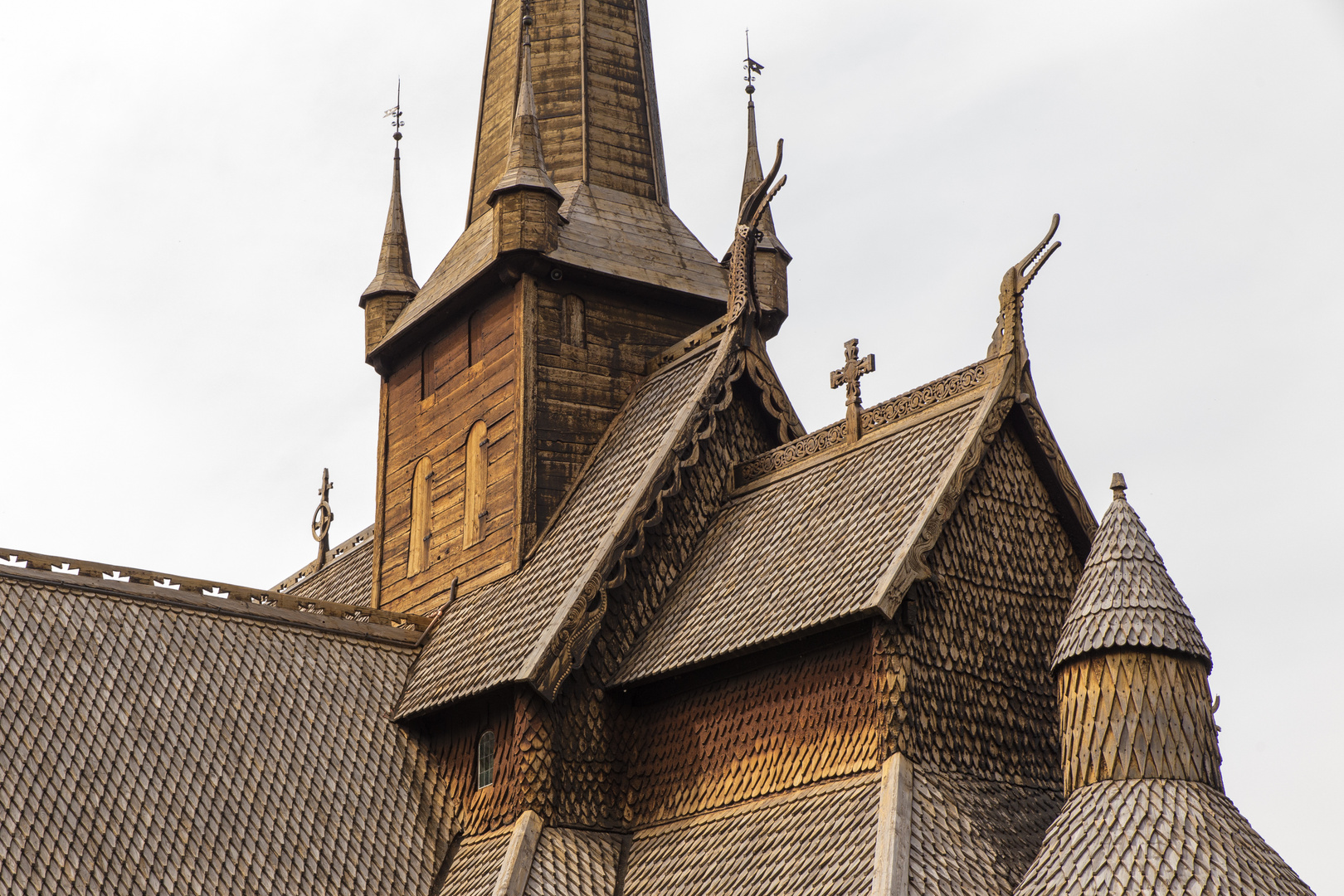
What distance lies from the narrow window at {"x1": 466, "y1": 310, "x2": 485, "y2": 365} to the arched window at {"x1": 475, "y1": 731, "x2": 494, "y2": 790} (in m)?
6.00

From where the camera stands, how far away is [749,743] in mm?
17531

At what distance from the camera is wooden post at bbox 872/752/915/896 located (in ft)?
47.7

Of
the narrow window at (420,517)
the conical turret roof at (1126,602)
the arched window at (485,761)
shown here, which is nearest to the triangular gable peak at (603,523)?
the arched window at (485,761)

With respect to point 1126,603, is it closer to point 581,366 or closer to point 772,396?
point 772,396

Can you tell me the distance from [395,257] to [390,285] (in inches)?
26.3

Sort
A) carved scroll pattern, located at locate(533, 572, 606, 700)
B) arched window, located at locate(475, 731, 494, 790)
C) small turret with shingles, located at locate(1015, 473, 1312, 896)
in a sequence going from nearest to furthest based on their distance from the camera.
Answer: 1. small turret with shingles, located at locate(1015, 473, 1312, 896)
2. carved scroll pattern, located at locate(533, 572, 606, 700)
3. arched window, located at locate(475, 731, 494, 790)

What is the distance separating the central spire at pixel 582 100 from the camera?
25.5 m

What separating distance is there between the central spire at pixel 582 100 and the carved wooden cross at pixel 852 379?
291 inches

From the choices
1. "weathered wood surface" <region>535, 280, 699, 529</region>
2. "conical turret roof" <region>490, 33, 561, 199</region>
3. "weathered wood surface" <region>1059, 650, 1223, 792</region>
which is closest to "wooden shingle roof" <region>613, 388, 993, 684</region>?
"weathered wood surface" <region>1059, 650, 1223, 792</region>

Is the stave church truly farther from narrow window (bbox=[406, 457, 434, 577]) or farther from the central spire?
the central spire

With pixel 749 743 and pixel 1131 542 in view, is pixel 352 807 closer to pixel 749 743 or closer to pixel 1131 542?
pixel 749 743

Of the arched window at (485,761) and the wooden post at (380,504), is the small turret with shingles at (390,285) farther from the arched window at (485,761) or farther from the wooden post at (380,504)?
the arched window at (485,761)

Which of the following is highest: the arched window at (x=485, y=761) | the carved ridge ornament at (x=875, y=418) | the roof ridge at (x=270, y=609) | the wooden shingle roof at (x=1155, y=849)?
the carved ridge ornament at (x=875, y=418)

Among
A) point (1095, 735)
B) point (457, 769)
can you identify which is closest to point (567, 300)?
point (457, 769)
